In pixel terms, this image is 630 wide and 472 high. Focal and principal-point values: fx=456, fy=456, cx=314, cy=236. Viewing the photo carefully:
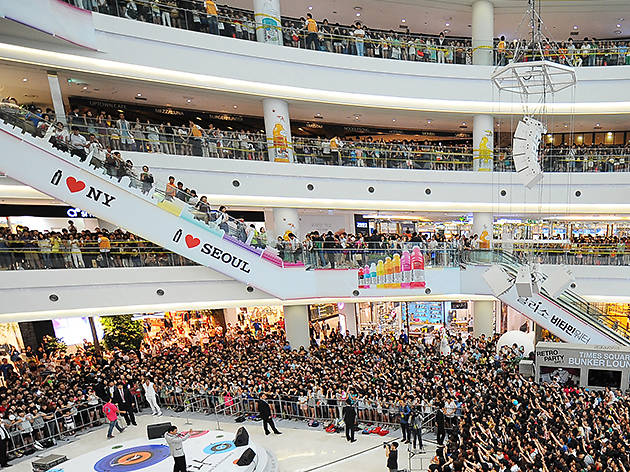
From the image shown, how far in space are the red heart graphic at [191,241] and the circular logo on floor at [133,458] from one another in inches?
190

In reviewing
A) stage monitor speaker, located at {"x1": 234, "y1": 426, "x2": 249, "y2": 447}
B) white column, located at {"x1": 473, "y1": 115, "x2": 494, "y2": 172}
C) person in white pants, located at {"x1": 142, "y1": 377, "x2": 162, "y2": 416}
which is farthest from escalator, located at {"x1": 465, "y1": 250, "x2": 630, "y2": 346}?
person in white pants, located at {"x1": 142, "y1": 377, "x2": 162, "y2": 416}

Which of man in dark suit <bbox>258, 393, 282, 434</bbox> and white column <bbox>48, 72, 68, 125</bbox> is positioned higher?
white column <bbox>48, 72, 68, 125</bbox>

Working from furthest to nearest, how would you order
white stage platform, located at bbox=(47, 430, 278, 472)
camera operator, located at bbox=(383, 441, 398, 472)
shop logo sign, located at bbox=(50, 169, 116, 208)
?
shop logo sign, located at bbox=(50, 169, 116, 208) < white stage platform, located at bbox=(47, 430, 278, 472) < camera operator, located at bbox=(383, 441, 398, 472)

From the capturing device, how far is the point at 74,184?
11.0 meters

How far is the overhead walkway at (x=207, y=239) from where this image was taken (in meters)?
10.7

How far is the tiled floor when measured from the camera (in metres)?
9.05

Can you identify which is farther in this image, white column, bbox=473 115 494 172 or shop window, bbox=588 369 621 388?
white column, bbox=473 115 494 172

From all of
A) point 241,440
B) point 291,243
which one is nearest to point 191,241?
point 291,243

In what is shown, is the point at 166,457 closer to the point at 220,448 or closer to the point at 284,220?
the point at 220,448

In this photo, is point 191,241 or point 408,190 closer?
point 191,241

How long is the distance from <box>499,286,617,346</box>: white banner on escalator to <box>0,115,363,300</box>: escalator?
17.8 ft

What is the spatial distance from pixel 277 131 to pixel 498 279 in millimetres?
7924

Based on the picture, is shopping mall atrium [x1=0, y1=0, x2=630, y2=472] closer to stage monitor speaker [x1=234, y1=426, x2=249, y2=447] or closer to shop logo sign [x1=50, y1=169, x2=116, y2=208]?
shop logo sign [x1=50, y1=169, x2=116, y2=208]

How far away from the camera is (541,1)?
16219mm
